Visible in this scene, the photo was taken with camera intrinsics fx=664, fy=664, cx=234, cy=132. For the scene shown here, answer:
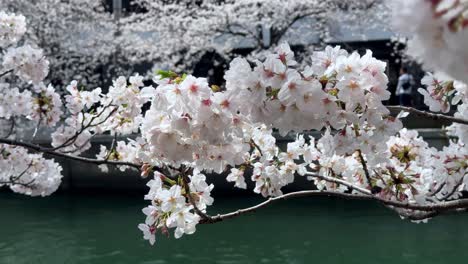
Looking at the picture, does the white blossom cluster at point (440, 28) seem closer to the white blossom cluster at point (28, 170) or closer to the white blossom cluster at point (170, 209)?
the white blossom cluster at point (170, 209)

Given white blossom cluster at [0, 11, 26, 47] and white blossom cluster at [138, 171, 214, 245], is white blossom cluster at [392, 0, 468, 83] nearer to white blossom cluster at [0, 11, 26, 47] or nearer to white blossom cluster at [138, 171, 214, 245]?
white blossom cluster at [138, 171, 214, 245]

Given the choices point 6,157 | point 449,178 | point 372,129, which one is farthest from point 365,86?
point 6,157

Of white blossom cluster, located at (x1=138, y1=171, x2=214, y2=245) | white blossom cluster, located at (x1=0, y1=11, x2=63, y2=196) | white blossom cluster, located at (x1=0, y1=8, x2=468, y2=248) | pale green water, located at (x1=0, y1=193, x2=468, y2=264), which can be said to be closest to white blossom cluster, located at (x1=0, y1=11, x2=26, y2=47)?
white blossom cluster, located at (x1=0, y1=11, x2=63, y2=196)

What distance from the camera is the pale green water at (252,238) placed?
6148 millimetres

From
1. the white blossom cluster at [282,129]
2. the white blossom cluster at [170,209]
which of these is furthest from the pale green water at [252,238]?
the white blossom cluster at [170,209]

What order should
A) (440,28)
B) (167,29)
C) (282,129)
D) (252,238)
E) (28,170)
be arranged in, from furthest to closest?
(167,29)
(252,238)
(28,170)
(282,129)
(440,28)

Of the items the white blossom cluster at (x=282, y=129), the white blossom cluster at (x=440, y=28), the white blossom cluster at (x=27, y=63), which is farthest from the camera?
the white blossom cluster at (x=27, y=63)

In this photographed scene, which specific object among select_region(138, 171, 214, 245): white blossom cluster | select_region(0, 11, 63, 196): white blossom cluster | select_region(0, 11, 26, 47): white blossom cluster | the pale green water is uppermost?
select_region(0, 11, 26, 47): white blossom cluster

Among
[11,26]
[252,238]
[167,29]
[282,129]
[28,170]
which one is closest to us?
[282,129]

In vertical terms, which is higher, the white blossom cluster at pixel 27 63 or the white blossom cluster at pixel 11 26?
the white blossom cluster at pixel 11 26

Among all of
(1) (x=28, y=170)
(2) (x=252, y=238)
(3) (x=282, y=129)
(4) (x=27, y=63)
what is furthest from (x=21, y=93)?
(2) (x=252, y=238)

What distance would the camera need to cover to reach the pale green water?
6148 mm

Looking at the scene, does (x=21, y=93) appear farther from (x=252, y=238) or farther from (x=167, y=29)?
(x=167, y=29)

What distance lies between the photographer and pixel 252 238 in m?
6.86
